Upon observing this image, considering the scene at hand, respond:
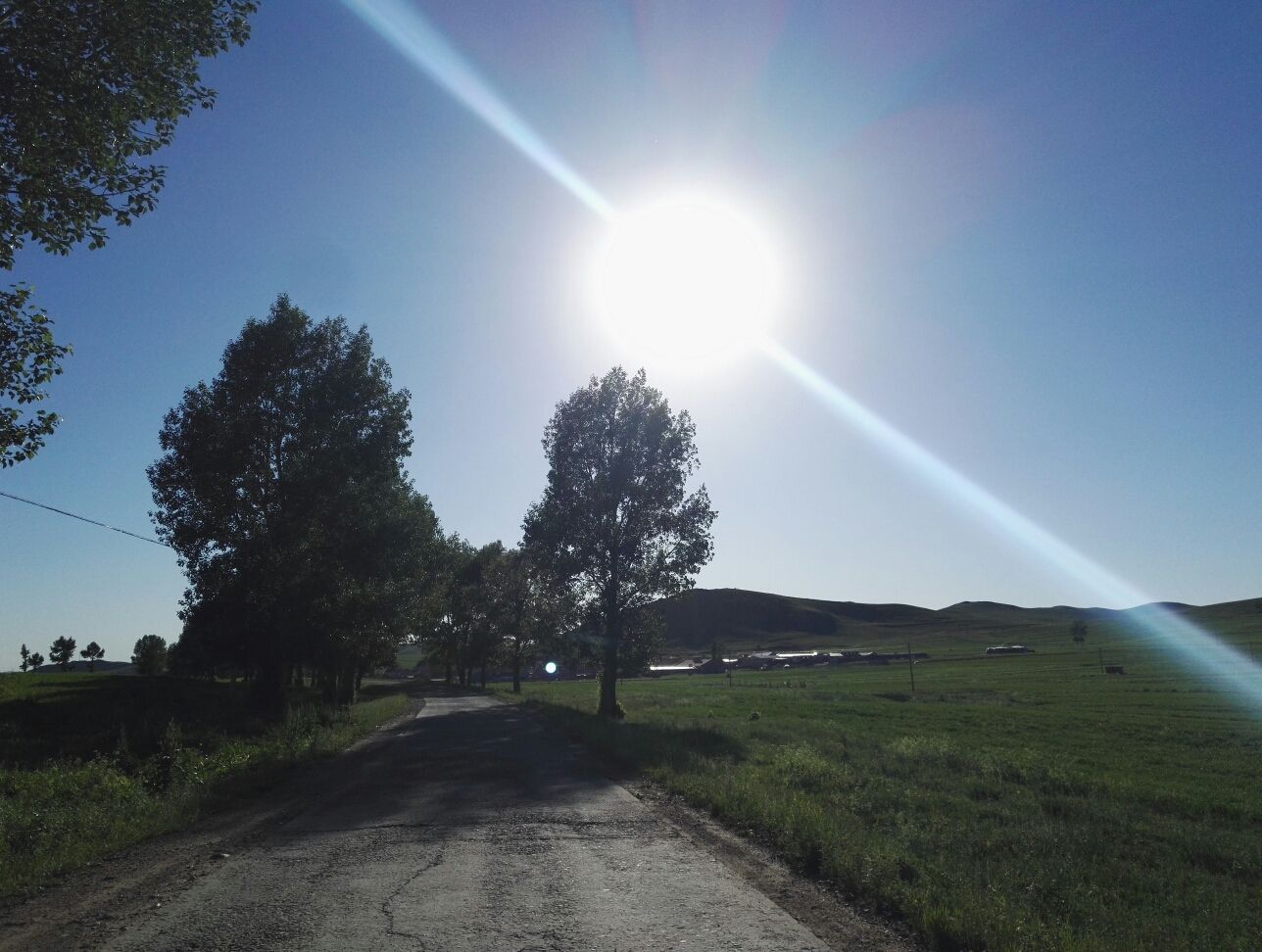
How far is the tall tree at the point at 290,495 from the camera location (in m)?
26.5

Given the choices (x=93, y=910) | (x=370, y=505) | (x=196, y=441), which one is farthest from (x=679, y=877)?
(x=196, y=441)

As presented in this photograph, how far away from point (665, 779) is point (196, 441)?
68.6 ft

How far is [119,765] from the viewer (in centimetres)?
1647

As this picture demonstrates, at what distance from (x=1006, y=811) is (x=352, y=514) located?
2240 cm

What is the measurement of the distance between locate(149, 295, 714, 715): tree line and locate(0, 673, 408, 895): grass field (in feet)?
12.2

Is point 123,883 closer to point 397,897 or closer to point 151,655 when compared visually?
point 397,897

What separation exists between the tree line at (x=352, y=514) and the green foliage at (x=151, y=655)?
79650 mm

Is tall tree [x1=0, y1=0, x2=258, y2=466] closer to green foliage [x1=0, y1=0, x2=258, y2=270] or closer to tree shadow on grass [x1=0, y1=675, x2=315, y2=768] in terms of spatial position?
green foliage [x1=0, y1=0, x2=258, y2=270]

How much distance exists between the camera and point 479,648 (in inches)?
2771

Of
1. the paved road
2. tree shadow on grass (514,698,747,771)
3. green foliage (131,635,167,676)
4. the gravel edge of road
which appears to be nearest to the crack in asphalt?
the paved road

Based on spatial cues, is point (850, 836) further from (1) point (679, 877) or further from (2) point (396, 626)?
(2) point (396, 626)

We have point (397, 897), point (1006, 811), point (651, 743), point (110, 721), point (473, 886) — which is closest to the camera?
point (397, 897)

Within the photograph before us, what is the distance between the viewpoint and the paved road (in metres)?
5.88

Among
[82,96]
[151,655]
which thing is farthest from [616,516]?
[151,655]
